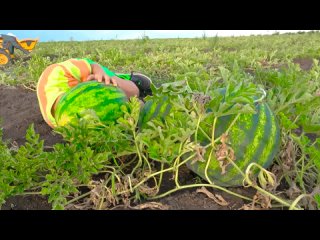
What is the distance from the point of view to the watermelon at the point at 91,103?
301 centimetres

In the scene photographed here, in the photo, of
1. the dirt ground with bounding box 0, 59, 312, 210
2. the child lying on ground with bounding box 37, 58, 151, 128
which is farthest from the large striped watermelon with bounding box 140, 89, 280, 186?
the child lying on ground with bounding box 37, 58, 151, 128

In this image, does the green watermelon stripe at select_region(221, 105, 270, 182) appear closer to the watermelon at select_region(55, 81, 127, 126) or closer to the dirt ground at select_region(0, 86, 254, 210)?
the dirt ground at select_region(0, 86, 254, 210)

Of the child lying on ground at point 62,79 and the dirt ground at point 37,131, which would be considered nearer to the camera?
the dirt ground at point 37,131

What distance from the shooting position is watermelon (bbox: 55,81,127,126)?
3010 millimetres

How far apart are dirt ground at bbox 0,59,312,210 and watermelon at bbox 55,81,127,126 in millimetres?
450

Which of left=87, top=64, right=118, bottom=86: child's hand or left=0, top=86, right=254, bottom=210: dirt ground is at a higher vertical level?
left=87, top=64, right=118, bottom=86: child's hand

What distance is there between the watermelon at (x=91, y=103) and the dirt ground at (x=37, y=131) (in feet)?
1.48

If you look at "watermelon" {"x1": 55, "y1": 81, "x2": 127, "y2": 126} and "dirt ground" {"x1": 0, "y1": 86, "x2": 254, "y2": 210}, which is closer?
"dirt ground" {"x1": 0, "y1": 86, "x2": 254, "y2": 210}

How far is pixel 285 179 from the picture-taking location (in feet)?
8.98

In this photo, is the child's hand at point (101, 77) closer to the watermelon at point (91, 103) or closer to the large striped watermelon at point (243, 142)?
the watermelon at point (91, 103)

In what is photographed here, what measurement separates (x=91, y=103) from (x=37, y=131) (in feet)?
3.33

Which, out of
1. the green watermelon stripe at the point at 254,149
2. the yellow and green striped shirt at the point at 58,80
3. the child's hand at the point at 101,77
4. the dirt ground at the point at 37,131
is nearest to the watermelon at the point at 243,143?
the green watermelon stripe at the point at 254,149

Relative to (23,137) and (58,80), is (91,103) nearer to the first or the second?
(58,80)

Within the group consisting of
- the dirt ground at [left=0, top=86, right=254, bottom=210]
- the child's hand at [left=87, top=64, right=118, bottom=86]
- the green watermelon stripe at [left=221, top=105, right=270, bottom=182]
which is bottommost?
the dirt ground at [left=0, top=86, right=254, bottom=210]
